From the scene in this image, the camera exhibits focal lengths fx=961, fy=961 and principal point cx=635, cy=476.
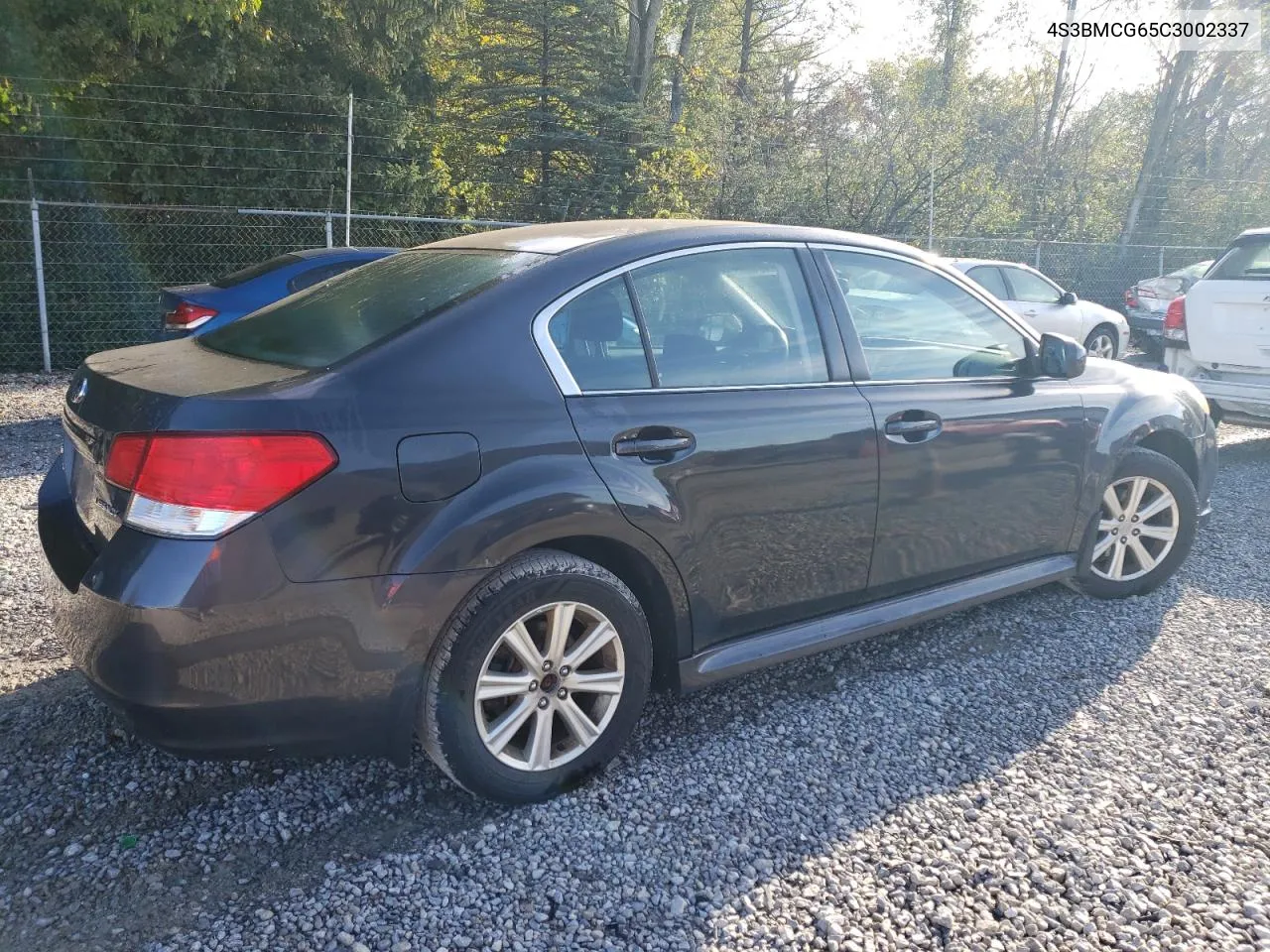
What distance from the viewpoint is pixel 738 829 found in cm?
270

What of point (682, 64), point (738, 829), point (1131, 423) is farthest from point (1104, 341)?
point (682, 64)

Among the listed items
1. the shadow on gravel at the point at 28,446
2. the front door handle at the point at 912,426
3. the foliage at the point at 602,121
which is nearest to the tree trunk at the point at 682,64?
the foliage at the point at 602,121

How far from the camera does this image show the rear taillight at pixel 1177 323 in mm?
7863

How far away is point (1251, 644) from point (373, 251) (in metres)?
6.15

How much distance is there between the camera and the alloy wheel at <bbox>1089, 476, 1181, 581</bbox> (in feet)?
14.3

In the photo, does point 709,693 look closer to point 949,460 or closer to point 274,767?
point 949,460

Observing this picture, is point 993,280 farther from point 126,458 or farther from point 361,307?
point 126,458

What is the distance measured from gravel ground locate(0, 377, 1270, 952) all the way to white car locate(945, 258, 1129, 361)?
26.7ft

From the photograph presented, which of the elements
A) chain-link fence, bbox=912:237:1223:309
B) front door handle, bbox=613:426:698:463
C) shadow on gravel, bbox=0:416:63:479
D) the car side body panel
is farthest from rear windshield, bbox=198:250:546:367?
chain-link fence, bbox=912:237:1223:309

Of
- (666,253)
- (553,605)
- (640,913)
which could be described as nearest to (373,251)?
(666,253)

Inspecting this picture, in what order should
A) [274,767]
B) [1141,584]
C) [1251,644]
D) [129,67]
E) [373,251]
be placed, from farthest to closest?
[129,67]
[373,251]
[1141,584]
[1251,644]
[274,767]

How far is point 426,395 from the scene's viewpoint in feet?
8.25

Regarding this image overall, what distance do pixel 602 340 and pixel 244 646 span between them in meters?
1.31

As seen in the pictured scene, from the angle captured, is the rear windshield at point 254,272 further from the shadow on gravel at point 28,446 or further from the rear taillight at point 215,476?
the rear taillight at point 215,476
